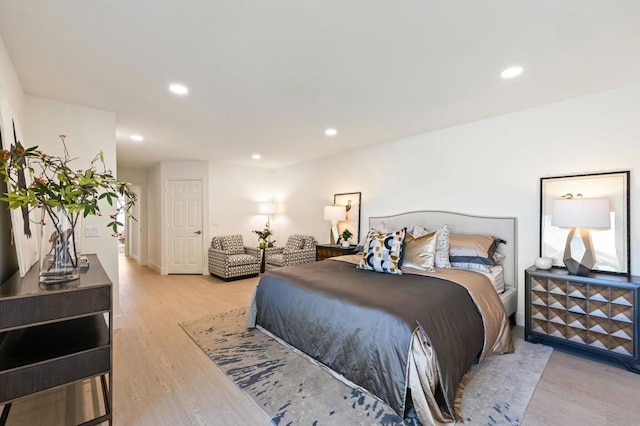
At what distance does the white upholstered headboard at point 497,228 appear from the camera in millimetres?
3229

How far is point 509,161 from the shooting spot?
131 inches

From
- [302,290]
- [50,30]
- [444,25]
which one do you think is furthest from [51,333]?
[444,25]

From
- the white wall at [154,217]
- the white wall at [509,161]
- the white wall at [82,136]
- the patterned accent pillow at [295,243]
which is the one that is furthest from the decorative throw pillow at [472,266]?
the white wall at [154,217]

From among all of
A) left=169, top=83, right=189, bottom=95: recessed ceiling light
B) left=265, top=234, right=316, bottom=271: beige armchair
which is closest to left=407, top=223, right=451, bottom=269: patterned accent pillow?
left=265, top=234, right=316, bottom=271: beige armchair

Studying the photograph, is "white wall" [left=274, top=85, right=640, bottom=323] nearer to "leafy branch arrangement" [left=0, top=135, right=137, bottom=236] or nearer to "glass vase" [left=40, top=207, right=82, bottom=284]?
"leafy branch arrangement" [left=0, top=135, right=137, bottom=236]

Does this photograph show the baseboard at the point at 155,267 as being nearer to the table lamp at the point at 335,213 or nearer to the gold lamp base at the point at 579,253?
the table lamp at the point at 335,213

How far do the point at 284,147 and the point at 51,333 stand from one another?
3837 mm

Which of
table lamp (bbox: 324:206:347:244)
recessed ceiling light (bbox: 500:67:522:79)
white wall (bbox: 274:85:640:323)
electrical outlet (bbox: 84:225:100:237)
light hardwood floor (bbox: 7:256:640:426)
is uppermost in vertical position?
recessed ceiling light (bbox: 500:67:522:79)

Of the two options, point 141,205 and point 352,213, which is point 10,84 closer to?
point 352,213

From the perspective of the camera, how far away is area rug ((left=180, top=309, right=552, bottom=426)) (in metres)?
1.81

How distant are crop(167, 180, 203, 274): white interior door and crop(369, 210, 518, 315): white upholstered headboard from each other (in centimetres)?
466

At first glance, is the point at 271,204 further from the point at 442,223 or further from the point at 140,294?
the point at 442,223

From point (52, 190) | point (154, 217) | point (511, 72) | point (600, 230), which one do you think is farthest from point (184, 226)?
point (600, 230)

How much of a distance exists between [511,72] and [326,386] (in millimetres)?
2948
